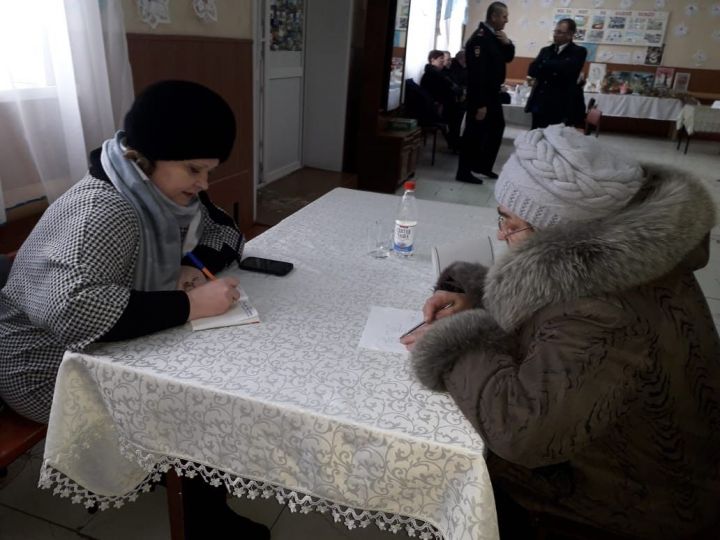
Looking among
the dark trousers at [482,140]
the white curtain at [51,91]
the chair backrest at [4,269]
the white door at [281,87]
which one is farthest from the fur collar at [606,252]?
the dark trousers at [482,140]

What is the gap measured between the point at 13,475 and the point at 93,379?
3.04 feet

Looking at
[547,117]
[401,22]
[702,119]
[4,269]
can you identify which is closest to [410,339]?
[4,269]

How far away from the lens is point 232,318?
1120 millimetres

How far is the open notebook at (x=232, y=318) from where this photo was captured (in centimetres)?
109

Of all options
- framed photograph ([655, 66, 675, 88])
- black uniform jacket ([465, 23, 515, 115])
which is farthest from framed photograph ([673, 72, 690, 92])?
black uniform jacket ([465, 23, 515, 115])

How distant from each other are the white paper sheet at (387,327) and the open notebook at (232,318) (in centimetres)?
23

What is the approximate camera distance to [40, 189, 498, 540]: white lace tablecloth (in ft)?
2.75

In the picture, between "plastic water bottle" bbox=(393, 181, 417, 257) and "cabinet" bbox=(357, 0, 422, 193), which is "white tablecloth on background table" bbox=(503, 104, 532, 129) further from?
"plastic water bottle" bbox=(393, 181, 417, 257)

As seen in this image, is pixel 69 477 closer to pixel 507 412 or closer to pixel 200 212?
pixel 200 212

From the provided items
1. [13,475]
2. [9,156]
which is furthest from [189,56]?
[13,475]

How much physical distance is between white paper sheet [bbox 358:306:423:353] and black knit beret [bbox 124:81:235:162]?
1.66 ft

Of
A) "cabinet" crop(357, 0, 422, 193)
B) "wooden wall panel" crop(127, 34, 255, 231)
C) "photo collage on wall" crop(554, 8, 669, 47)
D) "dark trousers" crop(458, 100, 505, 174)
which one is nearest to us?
"wooden wall panel" crop(127, 34, 255, 231)

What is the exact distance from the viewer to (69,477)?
3.38ft

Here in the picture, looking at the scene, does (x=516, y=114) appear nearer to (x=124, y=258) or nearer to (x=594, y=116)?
(x=594, y=116)
